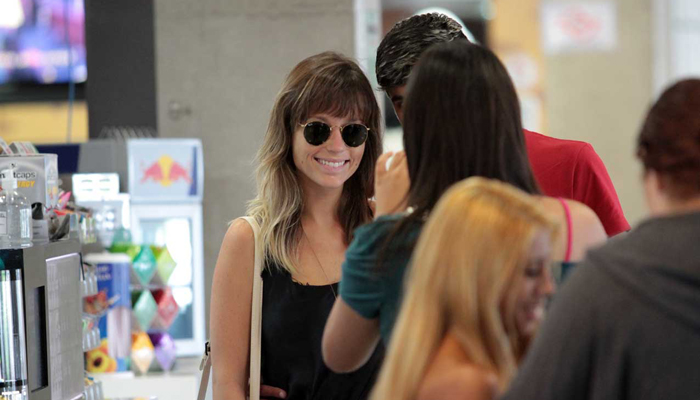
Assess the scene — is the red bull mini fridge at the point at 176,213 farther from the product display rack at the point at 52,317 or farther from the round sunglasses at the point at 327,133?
the round sunglasses at the point at 327,133

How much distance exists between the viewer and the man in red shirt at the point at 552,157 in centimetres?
218

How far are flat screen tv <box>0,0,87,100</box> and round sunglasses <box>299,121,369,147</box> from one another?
27.4 ft

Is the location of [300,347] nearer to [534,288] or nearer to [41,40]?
[534,288]

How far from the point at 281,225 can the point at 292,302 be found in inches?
7.9

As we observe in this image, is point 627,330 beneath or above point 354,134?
beneath

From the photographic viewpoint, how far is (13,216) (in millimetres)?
2547

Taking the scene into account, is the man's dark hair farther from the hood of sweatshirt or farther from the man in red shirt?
the hood of sweatshirt

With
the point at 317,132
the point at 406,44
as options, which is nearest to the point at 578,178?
the point at 406,44

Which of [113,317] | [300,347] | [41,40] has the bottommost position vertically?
[113,317]

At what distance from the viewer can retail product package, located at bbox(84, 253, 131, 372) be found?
15.6 ft

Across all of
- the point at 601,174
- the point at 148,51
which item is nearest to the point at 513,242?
the point at 601,174

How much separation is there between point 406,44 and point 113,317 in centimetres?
317

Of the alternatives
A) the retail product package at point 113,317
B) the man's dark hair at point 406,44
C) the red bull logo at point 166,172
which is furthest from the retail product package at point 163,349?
the man's dark hair at point 406,44

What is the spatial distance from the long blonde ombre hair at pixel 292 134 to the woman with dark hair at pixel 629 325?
1140 millimetres
